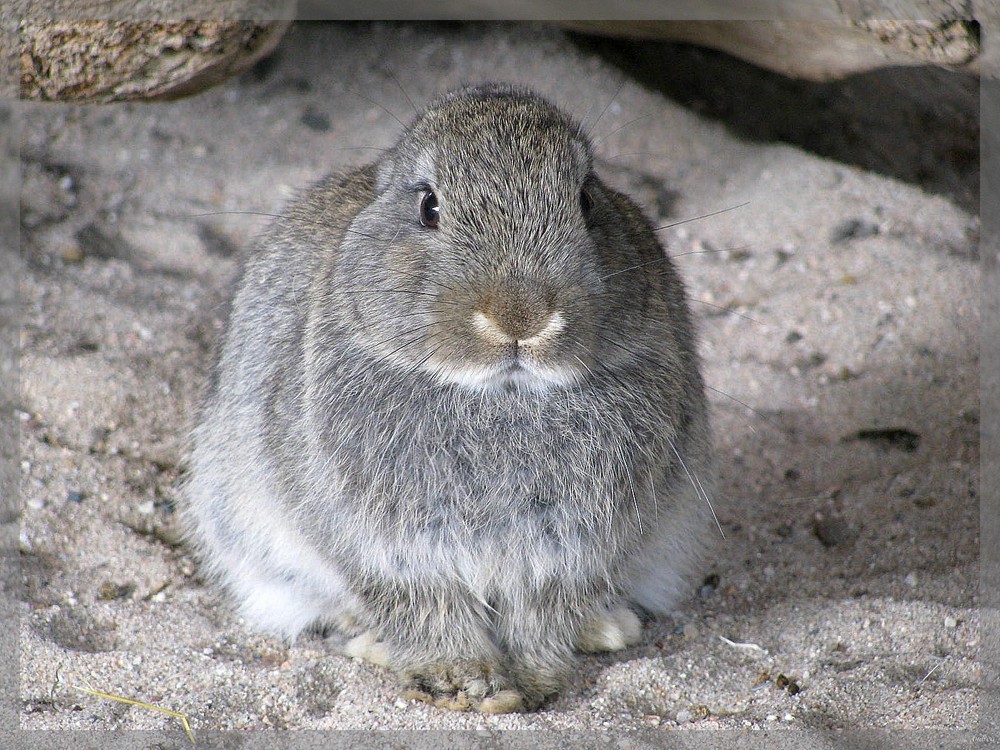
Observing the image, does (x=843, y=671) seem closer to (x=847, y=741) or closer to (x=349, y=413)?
(x=847, y=741)

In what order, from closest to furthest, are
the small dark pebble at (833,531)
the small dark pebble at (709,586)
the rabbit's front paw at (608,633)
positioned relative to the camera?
the rabbit's front paw at (608,633) < the small dark pebble at (709,586) < the small dark pebble at (833,531)

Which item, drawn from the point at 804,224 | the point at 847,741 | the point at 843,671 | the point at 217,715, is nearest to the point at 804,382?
the point at 804,224

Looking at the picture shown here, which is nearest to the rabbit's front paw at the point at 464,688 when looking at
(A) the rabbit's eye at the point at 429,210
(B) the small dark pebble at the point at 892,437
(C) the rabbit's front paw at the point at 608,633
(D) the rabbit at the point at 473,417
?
(D) the rabbit at the point at 473,417

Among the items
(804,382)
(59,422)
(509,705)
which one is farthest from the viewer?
(804,382)

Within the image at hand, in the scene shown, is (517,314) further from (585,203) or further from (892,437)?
(892,437)

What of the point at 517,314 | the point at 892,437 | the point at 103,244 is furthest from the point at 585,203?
the point at 103,244

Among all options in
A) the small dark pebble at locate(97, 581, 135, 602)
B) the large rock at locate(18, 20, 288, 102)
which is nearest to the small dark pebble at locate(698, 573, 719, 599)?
the small dark pebble at locate(97, 581, 135, 602)

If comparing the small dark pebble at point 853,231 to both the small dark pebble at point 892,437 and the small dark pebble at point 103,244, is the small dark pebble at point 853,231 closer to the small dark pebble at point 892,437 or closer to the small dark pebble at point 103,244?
the small dark pebble at point 892,437
